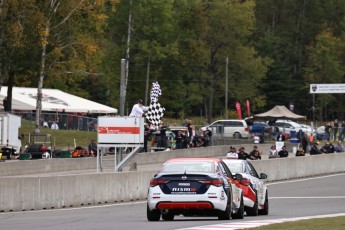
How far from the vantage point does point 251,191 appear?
25156mm

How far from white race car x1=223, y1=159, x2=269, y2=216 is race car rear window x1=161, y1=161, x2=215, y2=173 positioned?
278 centimetres

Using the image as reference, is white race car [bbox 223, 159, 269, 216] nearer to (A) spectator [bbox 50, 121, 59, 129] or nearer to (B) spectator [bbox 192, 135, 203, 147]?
(B) spectator [bbox 192, 135, 203, 147]

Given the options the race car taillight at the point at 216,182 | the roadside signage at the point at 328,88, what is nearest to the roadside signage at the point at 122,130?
the race car taillight at the point at 216,182

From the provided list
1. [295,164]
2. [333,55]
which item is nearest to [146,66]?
[333,55]

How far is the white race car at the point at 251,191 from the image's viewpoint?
82.5 feet

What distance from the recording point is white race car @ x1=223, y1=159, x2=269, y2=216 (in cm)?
2515

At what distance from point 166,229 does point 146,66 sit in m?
80.0

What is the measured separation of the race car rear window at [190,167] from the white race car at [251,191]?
278 cm

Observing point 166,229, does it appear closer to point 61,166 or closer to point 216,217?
point 216,217

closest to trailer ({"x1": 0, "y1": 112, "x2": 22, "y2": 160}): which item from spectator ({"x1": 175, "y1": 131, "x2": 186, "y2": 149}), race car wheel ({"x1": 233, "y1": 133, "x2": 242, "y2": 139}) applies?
spectator ({"x1": 175, "y1": 131, "x2": 186, "y2": 149})

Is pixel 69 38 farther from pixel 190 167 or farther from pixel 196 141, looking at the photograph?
pixel 190 167

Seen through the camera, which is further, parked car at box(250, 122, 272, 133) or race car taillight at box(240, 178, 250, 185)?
parked car at box(250, 122, 272, 133)

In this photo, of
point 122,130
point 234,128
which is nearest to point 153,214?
point 122,130

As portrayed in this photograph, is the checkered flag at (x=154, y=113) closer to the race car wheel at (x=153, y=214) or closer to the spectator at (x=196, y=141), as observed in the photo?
the spectator at (x=196, y=141)
